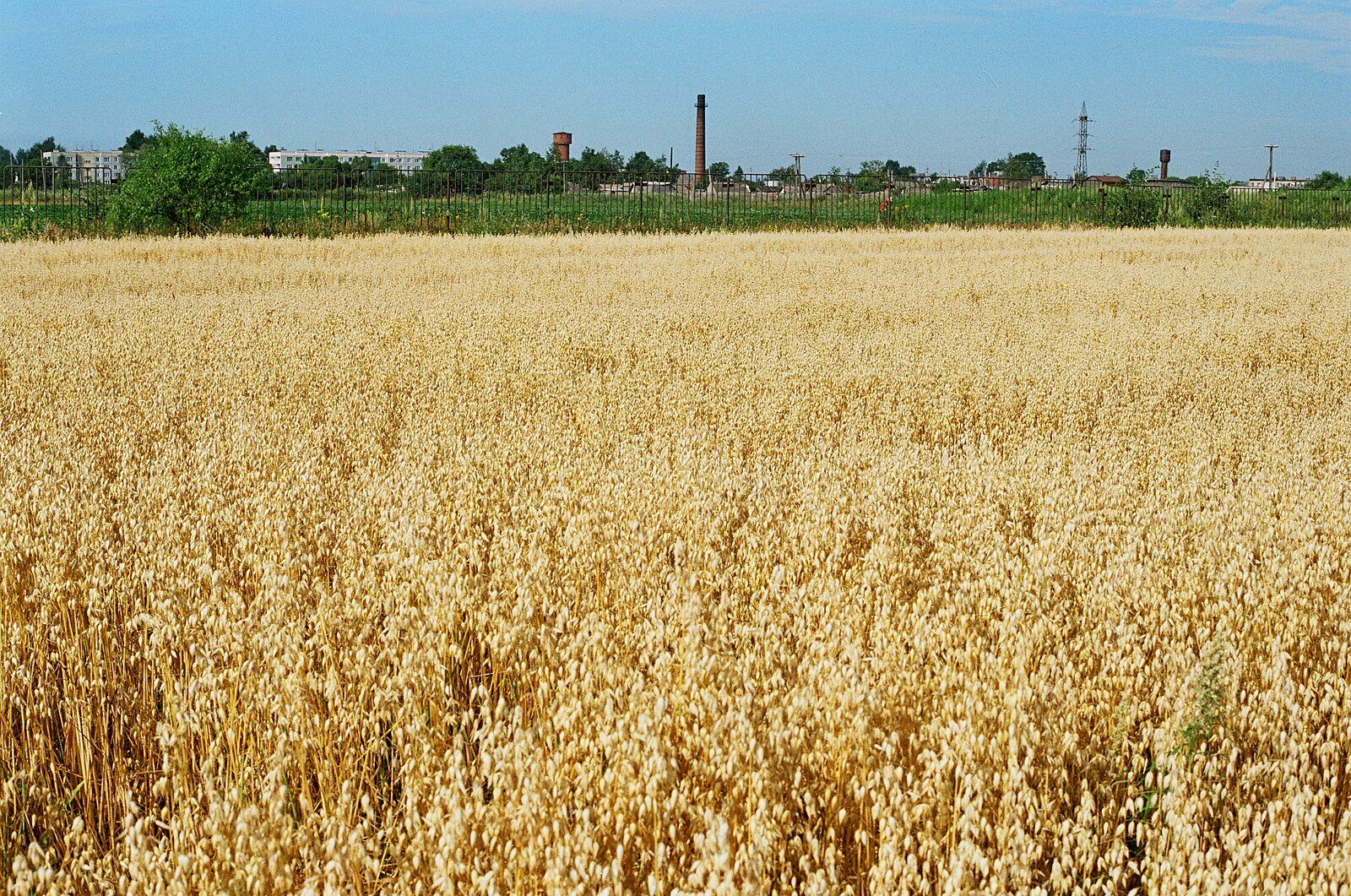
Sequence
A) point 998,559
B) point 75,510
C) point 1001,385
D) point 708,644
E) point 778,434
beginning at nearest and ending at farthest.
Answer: point 708,644, point 998,559, point 75,510, point 778,434, point 1001,385

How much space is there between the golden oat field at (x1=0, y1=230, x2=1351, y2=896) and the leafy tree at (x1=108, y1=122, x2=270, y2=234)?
663 inches

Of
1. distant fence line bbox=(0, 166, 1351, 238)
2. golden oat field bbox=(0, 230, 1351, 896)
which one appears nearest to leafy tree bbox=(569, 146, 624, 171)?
distant fence line bbox=(0, 166, 1351, 238)

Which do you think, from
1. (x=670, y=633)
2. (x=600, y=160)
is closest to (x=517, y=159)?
(x=600, y=160)

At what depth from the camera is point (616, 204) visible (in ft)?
109

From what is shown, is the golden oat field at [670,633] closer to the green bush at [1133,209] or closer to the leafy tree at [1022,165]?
the green bush at [1133,209]

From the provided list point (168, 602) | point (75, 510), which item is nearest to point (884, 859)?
point (168, 602)

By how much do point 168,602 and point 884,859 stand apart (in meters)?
1.75

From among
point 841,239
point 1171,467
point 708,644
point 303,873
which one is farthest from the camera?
point 841,239

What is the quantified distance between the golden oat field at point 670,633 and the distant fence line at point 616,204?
742 inches

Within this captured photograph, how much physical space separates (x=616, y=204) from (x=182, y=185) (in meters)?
14.0

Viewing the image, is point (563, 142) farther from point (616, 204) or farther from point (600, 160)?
point (616, 204)

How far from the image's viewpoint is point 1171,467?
4.38m

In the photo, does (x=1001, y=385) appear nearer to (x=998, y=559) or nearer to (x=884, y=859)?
(x=998, y=559)

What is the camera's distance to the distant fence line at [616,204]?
2361 centimetres
